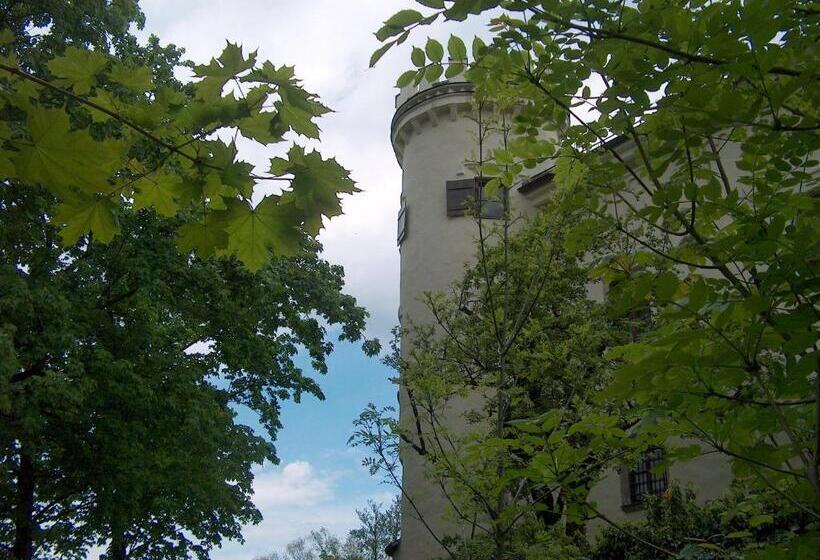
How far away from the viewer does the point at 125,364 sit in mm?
15844

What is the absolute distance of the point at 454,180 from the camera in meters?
24.2

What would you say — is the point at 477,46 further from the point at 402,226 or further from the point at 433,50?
the point at 402,226

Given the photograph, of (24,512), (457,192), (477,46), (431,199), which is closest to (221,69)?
(477,46)

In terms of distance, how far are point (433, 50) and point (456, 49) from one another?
0.12 metres

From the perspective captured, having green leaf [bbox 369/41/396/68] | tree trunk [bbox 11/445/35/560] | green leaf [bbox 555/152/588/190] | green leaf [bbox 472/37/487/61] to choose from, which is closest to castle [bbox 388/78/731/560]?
tree trunk [bbox 11/445/35/560]

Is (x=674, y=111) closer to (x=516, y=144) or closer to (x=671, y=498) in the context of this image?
(x=516, y=144)

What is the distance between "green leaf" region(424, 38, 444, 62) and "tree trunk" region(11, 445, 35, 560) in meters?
15.1

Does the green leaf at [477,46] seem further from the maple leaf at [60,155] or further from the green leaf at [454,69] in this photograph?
the maple leaf at [60,155]

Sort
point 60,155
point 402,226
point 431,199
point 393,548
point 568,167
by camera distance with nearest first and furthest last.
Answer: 1. point 60,155
2. point 568,167
3. point 393,548
4. point 431,199
5. point 402,226

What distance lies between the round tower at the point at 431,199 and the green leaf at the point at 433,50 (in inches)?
671

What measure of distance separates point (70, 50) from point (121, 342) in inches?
588

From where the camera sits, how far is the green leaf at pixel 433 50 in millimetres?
4273

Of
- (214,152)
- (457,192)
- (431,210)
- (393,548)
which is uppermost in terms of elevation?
(457,192)

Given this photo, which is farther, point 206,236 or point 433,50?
point 433,50
